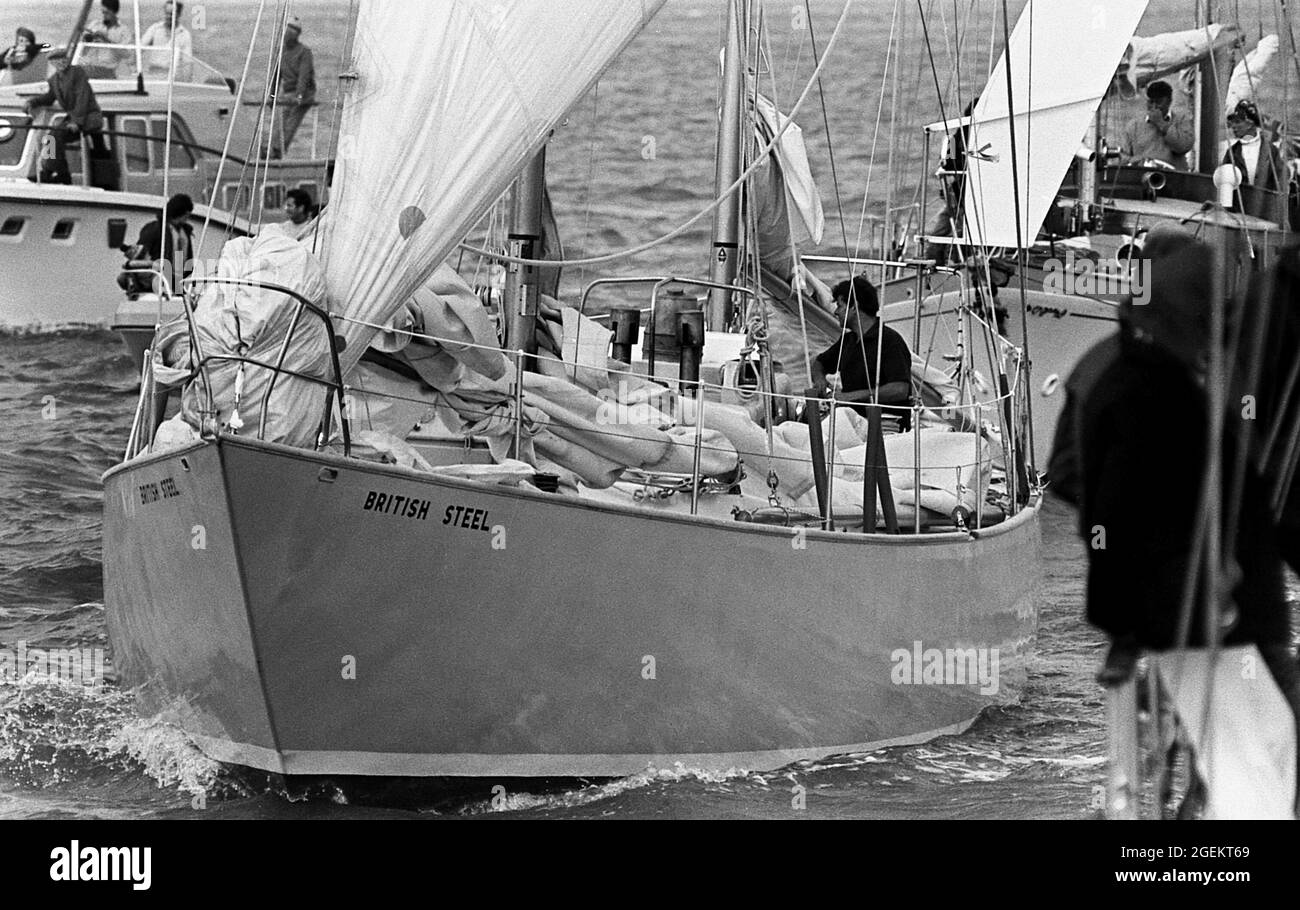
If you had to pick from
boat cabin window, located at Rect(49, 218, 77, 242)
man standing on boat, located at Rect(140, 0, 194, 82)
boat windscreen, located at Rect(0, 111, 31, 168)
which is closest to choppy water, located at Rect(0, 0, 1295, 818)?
boat cabin window, located at Rect(49, 218, 77, 242)

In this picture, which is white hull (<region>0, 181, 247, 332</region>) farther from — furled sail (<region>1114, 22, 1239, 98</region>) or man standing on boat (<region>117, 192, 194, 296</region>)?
furled sail (<region>1114, 22, 1239, 98</region>)

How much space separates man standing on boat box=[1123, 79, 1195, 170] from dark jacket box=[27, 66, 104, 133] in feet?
29.8

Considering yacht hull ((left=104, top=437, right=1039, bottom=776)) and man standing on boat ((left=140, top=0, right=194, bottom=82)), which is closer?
yacht hull ((left=104, top=437, right=1039, bottom=776))

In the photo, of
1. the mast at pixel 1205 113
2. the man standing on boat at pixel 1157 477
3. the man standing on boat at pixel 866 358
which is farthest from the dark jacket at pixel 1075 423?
the mast at pixel 1205 113

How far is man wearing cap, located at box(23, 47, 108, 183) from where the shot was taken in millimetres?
19016

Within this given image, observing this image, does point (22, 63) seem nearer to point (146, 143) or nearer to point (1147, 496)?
point (146, 143)

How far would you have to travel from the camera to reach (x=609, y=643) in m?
7.48

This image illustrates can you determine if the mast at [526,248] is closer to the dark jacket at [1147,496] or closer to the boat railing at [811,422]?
the boat railing at [811,422]

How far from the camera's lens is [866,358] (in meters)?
9.16

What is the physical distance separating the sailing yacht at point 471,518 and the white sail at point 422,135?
1 cm

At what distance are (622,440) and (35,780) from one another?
261 cm

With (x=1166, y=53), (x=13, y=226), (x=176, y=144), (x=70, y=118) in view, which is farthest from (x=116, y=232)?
(x=1166, y=53)
